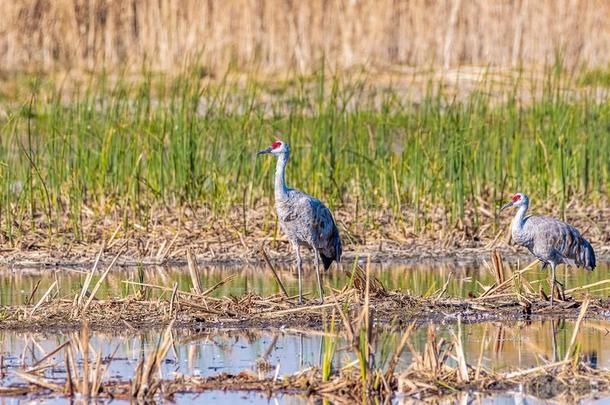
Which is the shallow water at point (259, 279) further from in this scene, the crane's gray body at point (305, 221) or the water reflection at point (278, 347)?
the water reflection at point (278, 347)

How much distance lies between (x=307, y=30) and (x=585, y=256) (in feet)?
45.1

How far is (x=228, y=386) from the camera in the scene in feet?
23.3

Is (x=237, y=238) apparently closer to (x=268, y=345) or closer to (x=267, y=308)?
(x=267, y=308)

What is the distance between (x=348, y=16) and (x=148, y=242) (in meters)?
11.6

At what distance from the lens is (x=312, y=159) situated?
1382cm

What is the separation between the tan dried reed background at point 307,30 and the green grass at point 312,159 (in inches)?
343

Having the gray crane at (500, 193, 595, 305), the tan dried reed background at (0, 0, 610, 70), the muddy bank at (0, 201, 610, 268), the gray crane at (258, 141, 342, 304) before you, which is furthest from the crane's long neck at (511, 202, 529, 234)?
the tan dried reed background at (0, 0, 610, 70)

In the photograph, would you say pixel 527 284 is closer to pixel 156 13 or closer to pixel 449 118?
pixel 449 118

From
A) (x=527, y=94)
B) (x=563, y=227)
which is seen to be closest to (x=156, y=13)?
(x=527, y=94)

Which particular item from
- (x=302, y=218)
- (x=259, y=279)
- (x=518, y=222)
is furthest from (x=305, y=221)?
(x=518, y=222)

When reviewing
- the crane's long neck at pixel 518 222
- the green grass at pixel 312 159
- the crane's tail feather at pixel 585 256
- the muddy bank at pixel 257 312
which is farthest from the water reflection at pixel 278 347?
the green grass at pixel 312 159

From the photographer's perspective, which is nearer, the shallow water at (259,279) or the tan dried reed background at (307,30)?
the shallow water at (259,279)

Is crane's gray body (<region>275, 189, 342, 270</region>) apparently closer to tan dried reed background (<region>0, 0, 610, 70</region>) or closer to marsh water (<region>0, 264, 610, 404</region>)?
marsh water (<region>0, 264, 610, 404</region>)

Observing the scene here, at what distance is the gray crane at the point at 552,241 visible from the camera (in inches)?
401
